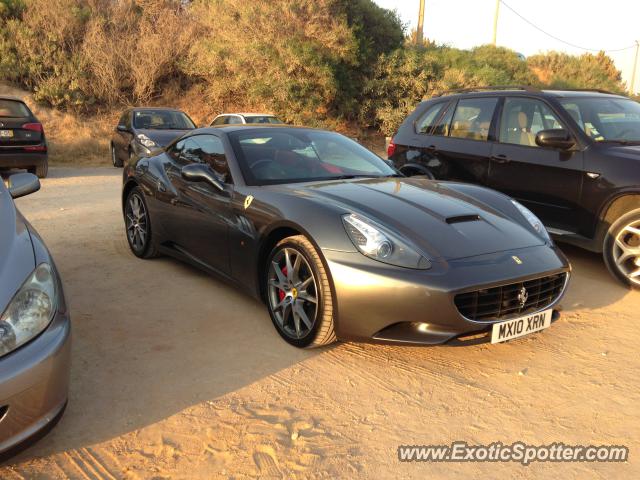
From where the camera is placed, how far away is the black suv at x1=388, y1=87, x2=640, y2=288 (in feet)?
15.9

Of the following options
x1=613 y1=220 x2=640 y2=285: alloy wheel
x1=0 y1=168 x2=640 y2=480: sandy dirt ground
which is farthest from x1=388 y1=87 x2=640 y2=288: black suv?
x1=0 y1=168 x2=640 y2=480: sandy dirt ground

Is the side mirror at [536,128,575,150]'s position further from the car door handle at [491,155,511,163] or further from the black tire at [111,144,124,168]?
the black tire at [111,144,124,168]

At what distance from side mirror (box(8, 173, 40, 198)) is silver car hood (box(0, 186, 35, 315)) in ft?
1.70

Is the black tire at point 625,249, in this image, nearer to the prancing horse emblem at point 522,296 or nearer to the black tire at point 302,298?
the prancing horse emblem at point 522,296

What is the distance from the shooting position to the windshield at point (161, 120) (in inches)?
507

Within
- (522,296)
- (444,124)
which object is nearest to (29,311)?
(522,296)

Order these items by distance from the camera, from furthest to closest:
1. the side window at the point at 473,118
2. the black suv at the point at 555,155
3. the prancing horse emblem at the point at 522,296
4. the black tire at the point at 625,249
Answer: the side window at the point at 473,118
the black suv at the point at 555,155
the black tire at the point at 625,249
the prancing horse emblem at the point at 522,296

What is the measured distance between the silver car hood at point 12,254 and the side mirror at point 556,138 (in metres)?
4.38

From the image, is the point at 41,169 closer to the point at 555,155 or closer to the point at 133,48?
the point at 555,155

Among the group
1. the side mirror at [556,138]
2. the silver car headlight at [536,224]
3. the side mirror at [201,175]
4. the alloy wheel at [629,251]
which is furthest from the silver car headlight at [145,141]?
the alloy wheel at [629,251]

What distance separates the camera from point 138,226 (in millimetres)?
5586

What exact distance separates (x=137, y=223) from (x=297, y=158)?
82.2 inches

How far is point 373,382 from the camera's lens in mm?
3154

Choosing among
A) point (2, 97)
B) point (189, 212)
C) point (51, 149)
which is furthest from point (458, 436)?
point (51, 149)
